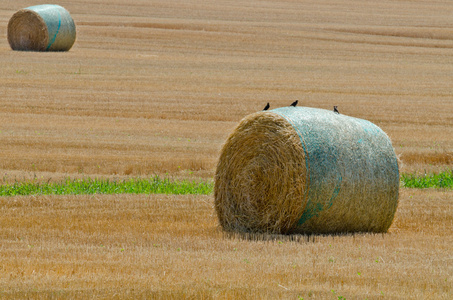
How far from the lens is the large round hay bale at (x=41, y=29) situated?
110 feet

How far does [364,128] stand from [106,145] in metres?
7.86

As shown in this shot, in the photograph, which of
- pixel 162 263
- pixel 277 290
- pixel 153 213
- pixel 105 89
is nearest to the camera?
pixel 277 290

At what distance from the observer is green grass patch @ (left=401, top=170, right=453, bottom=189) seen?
14844 mm

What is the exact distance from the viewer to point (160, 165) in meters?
15.7

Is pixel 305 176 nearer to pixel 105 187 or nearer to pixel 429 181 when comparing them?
pixel 105 187

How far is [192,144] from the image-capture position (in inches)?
696

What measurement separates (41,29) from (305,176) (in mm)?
26052

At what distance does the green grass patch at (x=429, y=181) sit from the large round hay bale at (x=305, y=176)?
4.32 m

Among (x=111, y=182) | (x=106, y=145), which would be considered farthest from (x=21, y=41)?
(x=111, y=182)

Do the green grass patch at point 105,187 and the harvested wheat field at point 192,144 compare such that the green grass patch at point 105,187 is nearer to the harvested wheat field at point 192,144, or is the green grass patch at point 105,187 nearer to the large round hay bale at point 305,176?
the harvested wheat field at point 192,144

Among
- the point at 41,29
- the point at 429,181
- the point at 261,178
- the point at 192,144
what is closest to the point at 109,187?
the point at 261,178

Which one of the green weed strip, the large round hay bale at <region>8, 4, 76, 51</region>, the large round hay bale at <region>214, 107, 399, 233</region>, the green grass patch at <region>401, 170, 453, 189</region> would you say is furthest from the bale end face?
the large round hay bale at <region>8, 4, 76, 51</region>

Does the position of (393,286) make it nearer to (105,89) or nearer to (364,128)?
(364,128)

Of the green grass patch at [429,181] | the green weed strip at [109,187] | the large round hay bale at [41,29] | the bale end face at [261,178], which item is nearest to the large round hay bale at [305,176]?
the bale end face at [261,178]
